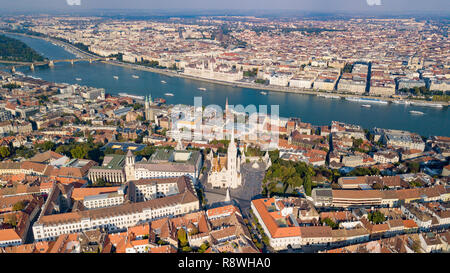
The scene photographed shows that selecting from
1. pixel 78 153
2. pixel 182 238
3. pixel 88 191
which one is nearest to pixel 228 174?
pixel 182 238

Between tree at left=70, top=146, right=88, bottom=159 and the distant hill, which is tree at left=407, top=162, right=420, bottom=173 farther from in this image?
the distant hill

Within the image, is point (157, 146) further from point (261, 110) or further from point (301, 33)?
point (301, 33)

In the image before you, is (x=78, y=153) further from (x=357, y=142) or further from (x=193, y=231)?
(x=357, y=142)

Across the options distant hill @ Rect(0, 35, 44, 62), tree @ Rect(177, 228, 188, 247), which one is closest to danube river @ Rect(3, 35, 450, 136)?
distant hill @ Rect(0, 35, 44, 62)

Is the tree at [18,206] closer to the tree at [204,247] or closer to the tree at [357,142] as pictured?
the tree at [204,247]

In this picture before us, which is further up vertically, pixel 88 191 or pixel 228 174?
pixel 228 174

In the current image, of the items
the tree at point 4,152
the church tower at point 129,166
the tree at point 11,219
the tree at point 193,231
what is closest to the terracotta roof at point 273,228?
the tree at point 193,231
